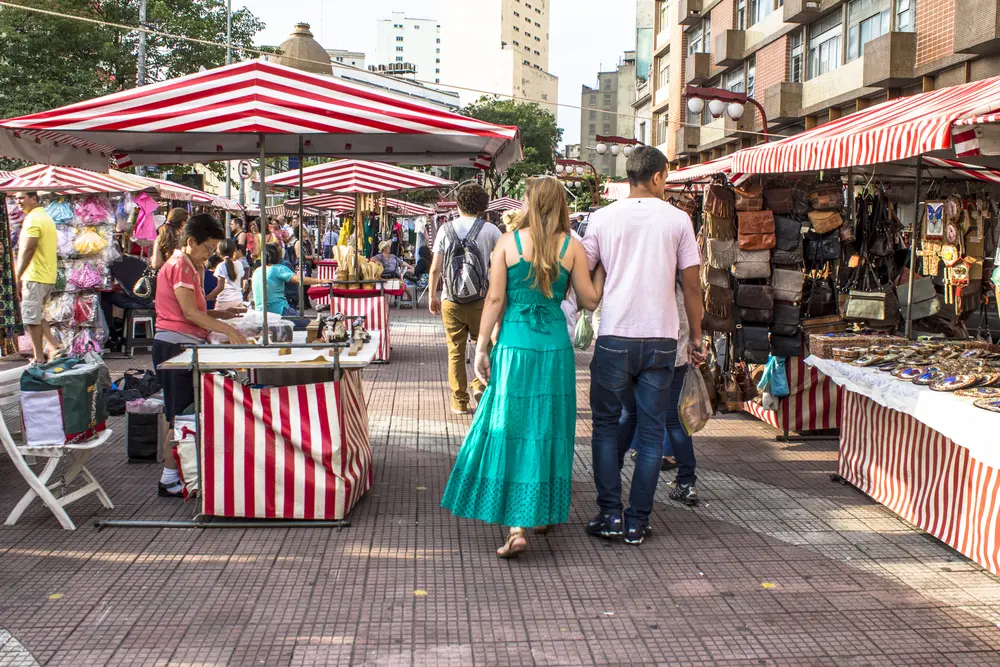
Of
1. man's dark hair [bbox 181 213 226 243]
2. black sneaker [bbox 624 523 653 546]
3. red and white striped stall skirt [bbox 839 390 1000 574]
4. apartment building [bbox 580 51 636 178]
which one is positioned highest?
apartment building [bbox 580 51 636 178]

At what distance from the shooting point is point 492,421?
191 inches

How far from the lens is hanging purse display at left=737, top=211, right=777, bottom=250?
23.4 feet

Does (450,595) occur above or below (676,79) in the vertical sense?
Answer: below

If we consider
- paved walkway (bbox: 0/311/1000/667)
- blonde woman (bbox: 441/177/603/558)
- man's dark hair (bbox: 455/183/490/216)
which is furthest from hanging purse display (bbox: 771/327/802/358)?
blonde woman (bbox: 441/177/603/558)

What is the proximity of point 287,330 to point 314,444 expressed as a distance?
1.50m

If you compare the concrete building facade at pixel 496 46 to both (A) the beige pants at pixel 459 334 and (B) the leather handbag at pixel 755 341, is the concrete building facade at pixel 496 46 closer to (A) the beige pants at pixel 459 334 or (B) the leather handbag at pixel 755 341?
(A) the beige pants at pixel 459 334

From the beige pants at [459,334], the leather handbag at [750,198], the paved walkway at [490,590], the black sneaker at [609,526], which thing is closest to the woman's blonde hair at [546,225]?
the black sneaker at [609,526]

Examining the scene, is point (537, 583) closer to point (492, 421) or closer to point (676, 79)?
point (492, 421)

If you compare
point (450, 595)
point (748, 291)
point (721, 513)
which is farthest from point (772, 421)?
point (450, 595)

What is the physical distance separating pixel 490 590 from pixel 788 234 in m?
4.14

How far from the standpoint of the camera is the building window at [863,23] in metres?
24.2

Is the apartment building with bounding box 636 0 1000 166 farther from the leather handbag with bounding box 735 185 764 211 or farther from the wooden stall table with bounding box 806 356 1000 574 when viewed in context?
the wooden stall table with bounding box 806 356 1000 574

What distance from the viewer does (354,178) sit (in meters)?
12.2

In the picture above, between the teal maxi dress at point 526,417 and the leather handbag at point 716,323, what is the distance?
9.13ft
